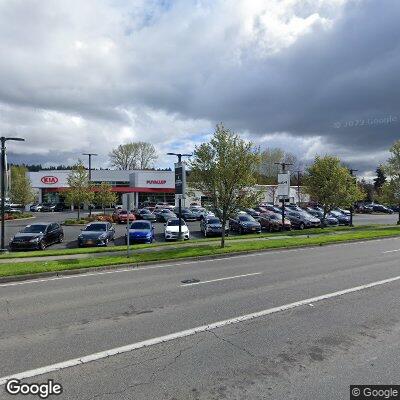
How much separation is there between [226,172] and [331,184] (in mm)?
15969

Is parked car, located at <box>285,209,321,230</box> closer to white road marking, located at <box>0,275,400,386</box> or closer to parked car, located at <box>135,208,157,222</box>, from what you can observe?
parked car, located at <box>135,208,157,222</box>

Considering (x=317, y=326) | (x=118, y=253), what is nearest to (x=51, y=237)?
(x=118, y=253)

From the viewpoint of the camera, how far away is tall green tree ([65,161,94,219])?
3954 cm

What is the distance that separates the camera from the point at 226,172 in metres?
19.7

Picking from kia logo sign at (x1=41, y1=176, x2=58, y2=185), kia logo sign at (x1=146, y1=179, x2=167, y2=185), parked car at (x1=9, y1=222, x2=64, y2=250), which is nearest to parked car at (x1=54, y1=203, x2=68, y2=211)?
kia logo sign at (x1=41, y1=176, x2=58, y2=185)

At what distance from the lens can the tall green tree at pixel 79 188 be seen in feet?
130

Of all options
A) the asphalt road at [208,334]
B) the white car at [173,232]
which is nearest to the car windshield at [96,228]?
the white car at [173,232]

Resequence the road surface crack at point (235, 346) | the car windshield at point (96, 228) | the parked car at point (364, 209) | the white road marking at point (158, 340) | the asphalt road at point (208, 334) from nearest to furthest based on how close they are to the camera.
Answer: the asphalt road at point (208, 334), the white road marking at point (158, 340), the road surface crack at point (235, 346), the car windshield at point (96, 228), the parked car at point (364, 209)

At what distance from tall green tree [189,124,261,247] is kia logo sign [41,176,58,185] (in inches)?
2313

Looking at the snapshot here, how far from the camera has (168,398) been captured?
4402mm

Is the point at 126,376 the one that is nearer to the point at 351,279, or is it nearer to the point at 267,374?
the point at 267,374

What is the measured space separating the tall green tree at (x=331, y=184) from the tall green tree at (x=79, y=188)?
21488 millimetres

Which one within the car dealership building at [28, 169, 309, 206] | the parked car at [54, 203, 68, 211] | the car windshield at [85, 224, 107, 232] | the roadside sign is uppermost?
the car dealership building at [28, 169, 309, 206]

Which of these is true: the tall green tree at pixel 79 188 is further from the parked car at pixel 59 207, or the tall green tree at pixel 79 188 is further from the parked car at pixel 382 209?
the parked car at pixel 382 209
